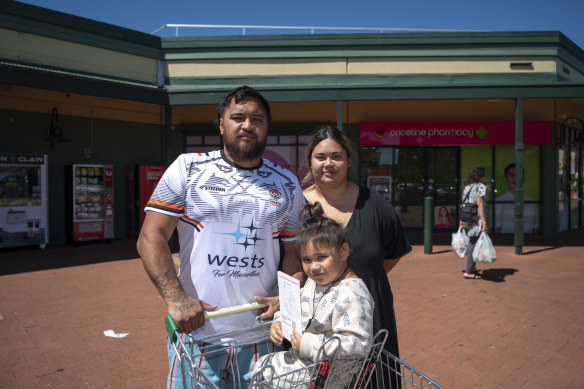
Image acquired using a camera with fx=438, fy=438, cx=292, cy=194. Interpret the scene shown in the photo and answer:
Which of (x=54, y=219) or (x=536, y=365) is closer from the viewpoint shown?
(x=536, y=365)

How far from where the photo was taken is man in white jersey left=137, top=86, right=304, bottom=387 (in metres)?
2.14

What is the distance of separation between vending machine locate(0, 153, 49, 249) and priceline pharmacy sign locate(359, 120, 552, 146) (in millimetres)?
8897

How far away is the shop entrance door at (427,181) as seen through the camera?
1373cm

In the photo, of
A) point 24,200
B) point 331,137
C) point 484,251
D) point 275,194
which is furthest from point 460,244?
point 24,200

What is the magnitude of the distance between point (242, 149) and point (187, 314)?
0.84 meters

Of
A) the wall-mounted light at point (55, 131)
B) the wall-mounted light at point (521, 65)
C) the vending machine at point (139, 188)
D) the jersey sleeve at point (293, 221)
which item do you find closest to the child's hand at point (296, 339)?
the jersey sleeve at point (293, 221)

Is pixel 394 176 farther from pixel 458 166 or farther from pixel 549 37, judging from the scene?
pixel 549 37

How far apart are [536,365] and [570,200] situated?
1249cm

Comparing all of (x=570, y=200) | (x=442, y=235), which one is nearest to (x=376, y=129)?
(x=442, y=235)

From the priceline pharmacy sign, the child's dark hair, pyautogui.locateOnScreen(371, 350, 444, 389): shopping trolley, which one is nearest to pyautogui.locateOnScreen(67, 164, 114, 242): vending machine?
the priceline pharmacy sign

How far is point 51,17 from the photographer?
10.5 metres

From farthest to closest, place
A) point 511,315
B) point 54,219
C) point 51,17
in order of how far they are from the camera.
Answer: point 54,219, point 51,17, point 511,315

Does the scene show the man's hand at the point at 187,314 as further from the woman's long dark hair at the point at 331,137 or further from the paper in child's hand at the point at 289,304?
the woman's long dark hair at the point at 331,137

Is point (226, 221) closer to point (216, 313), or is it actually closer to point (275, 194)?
point (275, 194)
